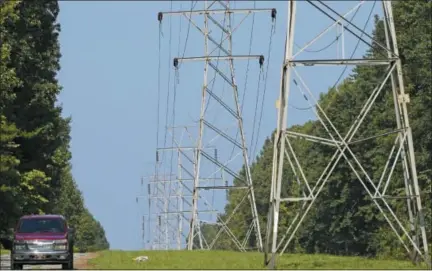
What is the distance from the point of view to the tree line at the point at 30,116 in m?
55.2

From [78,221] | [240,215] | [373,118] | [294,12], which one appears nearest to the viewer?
[294,12]

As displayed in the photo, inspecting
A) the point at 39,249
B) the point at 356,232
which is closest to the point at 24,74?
the point at 39,249

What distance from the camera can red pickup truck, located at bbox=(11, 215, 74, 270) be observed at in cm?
3425

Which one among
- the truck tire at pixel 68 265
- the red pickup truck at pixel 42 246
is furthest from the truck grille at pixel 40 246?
the truck tire at pixel 68 265

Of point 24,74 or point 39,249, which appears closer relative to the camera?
point 39,249

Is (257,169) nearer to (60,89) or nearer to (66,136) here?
(66,136)

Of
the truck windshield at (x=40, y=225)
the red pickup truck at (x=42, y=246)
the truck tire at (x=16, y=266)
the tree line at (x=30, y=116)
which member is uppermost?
the tree line at (x=30, y=116)

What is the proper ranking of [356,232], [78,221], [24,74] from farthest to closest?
[78,221] < [356,232] < [24,74]

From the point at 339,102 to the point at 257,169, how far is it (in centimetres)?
7233

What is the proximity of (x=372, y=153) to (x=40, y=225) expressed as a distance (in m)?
48.3

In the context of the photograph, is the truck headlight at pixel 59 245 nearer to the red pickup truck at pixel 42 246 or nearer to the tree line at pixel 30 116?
the red pickup truck at pixel 42 246

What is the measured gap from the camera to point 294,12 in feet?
104

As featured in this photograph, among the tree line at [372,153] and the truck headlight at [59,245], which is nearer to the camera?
the truck headlight at [59,245]

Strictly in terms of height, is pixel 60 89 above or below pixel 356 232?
above
